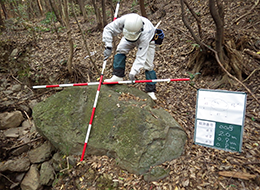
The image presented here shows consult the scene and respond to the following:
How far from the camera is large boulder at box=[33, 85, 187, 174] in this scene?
2.97 meters

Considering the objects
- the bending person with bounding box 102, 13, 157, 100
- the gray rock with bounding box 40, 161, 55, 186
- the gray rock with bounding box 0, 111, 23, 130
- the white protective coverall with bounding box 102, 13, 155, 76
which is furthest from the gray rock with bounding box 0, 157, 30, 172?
the white protective coverall with bounding box 102, 13, 155, 76

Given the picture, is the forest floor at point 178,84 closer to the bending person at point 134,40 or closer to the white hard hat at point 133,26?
the bending person at point 134,40

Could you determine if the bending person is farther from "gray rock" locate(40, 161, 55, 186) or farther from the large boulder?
"gray rock" locate(40, 161, 55, 186)

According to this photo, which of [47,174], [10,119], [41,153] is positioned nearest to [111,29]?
[41,153]

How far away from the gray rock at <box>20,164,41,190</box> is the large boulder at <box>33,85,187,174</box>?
0.97 meters

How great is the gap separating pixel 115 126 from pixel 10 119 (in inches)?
153

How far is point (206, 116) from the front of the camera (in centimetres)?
261

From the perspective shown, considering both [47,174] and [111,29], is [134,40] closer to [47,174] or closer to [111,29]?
[111,29]

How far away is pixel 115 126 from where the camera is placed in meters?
3.33

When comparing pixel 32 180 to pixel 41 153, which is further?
pixel 41 153

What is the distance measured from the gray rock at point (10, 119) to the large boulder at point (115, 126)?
6.35ft

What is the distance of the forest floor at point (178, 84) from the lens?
2.67 meters

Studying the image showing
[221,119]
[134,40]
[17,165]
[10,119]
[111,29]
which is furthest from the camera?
[10,119]

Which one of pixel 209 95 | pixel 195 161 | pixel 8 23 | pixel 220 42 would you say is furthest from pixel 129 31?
pixel 8 23
